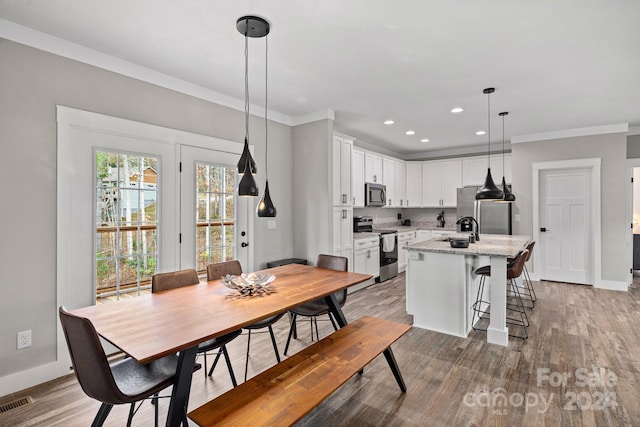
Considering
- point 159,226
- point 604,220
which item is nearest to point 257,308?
point 159,226

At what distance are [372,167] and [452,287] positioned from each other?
127 inches

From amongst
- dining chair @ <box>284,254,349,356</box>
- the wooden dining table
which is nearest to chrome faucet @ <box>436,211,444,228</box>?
dining chair @ <box>284,254,349,356</box>

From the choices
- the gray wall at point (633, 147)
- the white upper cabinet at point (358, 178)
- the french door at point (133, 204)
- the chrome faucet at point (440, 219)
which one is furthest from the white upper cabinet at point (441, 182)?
→ the french door at point (133, 204)

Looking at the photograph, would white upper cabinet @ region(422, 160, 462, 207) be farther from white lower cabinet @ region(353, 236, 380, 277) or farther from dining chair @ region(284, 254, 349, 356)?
dining chair @ region(284, 254, 349, 356)

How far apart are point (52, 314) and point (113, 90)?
191cm

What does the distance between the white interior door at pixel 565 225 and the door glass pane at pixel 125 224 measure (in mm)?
6068

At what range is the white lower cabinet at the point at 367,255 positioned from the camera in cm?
494

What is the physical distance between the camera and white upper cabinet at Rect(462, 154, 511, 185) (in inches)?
245

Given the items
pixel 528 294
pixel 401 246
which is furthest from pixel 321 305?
pixel 401 246

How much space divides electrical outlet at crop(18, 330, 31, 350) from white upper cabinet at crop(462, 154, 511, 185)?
687 centimetres

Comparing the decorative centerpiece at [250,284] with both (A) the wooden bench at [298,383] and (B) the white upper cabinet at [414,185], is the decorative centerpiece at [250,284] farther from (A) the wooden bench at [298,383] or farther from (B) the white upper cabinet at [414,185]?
(B) the white upper cabinet at [414,185]

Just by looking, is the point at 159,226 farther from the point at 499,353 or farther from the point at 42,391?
the point at 499,353

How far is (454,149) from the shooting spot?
22.9ft

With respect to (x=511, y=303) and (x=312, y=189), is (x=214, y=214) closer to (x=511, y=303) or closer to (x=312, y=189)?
(x=312, y=189)
